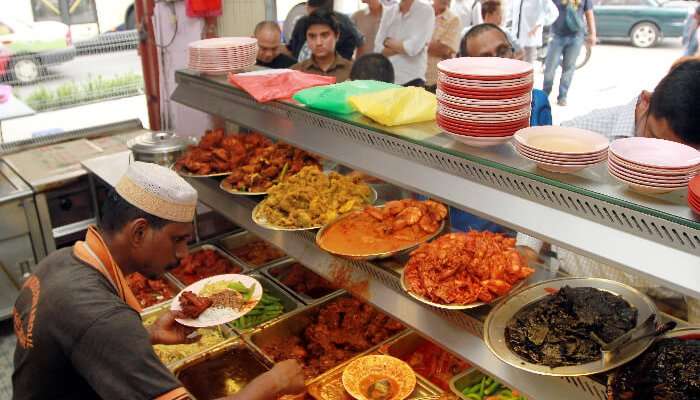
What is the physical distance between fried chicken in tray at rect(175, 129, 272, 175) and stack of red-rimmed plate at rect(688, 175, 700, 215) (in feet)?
8.52

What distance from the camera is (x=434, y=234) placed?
2.63 metres

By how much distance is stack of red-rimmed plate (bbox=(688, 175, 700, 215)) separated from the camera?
1.53m

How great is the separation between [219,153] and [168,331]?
4.29ft

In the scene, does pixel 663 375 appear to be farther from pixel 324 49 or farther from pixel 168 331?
pixel 324 49

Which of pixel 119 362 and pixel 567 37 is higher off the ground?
pixel 567 37

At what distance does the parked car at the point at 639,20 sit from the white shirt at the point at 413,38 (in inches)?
376

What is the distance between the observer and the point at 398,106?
247 cm

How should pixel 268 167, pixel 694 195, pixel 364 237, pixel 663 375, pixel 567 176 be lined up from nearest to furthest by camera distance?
→ pixel 694 195
pixel 663 375
pixel 567 176
pixel 364 237
pixel 268 167

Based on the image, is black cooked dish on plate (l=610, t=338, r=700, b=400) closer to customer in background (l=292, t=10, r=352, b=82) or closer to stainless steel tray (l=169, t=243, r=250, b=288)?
stainless steel tray (l=169, t=243, r=250, b=288)

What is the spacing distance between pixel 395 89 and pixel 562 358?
4.50 ft

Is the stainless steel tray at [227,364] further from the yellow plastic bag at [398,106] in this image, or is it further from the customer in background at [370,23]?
the customer in background at [370,23]

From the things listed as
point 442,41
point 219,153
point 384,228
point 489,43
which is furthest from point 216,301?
point 442,41

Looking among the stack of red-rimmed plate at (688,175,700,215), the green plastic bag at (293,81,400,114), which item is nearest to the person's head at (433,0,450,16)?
the green plastic bag at (293,81,400,114)

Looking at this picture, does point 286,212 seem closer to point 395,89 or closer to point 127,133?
point 395,89
